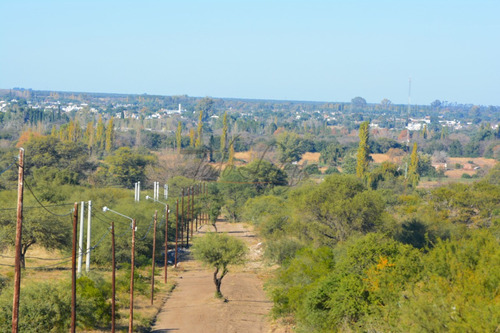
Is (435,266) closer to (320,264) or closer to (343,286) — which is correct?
(343,286)

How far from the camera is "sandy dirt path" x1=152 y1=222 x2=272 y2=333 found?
3127 centimetres

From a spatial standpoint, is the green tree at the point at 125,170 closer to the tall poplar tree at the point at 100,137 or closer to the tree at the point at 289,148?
the tree at the point at 289,148

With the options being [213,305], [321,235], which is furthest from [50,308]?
[321,235]

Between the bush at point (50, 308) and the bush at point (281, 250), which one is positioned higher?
the bush at point (50, 308)

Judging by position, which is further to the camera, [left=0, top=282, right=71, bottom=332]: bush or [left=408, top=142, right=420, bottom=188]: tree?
[left=408, top=142, right=420, bottom=188]: tree

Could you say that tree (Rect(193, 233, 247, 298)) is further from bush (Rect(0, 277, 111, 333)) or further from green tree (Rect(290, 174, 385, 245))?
green tree (Rect(290, 174, 385, 245))

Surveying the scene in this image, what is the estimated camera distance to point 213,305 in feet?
117

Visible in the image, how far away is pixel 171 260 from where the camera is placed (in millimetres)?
49188

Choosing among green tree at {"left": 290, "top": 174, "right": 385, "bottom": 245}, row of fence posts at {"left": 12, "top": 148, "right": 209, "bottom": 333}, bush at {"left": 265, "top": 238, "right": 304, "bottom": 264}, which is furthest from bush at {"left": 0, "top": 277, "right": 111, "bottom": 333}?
green tree at {"left": 290, "top": 174, "right": 385, "bottom": 245}

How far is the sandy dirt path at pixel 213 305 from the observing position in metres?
31.3

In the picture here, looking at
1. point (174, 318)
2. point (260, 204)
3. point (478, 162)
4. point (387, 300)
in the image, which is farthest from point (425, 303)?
point (478, 162)

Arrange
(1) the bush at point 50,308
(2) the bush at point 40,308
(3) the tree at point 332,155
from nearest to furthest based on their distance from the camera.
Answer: (2) the bush at point 40,308 < (1) the bush at point 50,308 < (3) the tree at point 332,155

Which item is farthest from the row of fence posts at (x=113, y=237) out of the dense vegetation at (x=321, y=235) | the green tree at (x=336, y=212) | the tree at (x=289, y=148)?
the tree at (x=289, y=148)

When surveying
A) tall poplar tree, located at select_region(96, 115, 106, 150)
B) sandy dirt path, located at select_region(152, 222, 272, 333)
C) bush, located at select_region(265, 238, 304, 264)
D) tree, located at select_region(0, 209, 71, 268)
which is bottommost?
sandy dirt path, located at select_region(152, 222, 272, 333)
